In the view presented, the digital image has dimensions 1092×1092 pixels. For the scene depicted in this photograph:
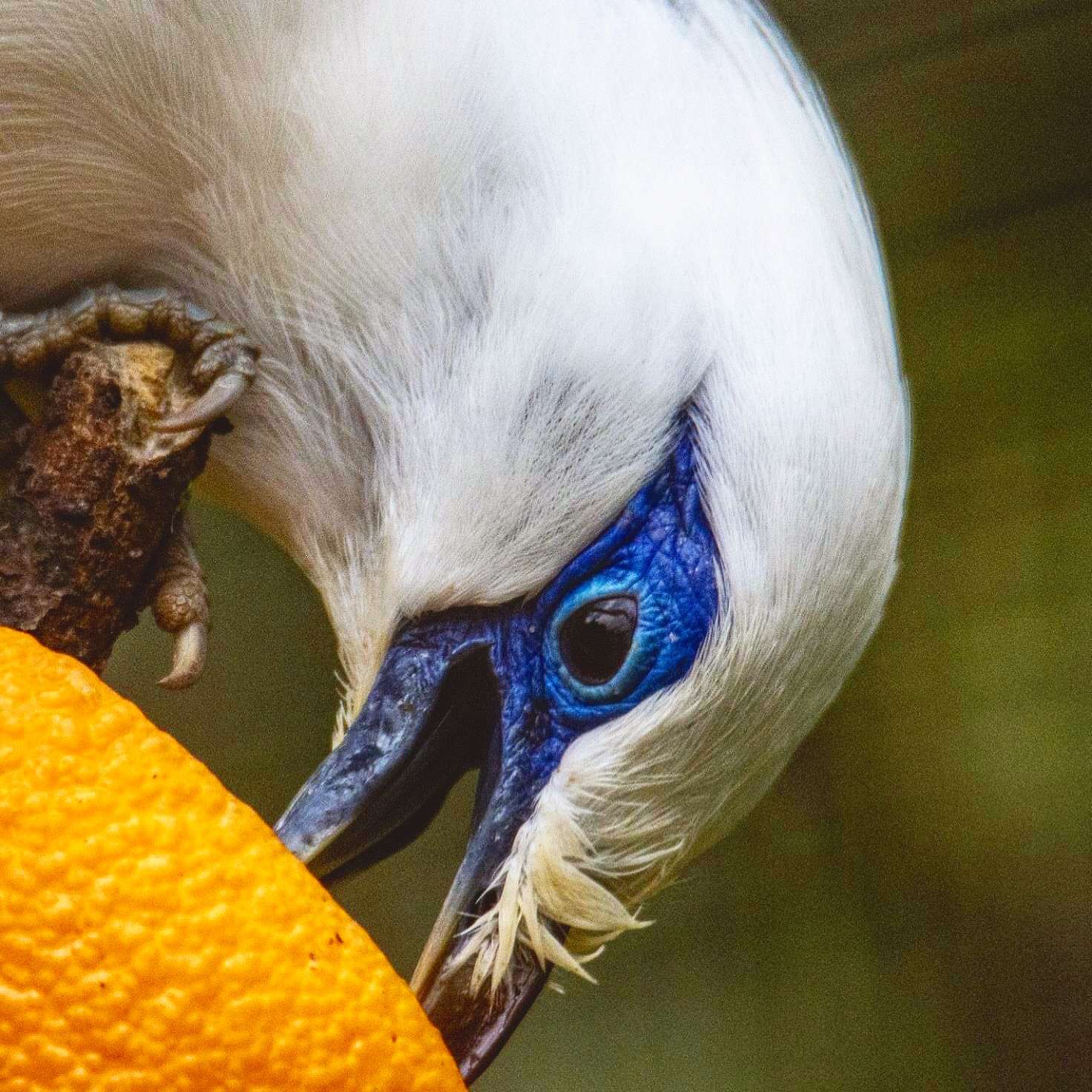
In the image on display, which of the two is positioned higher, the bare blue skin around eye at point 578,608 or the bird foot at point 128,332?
the bird foot at point 128,332

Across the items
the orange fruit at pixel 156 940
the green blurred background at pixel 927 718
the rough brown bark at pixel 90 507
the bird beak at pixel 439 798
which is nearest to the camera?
the orange fruit at pixel 156 940

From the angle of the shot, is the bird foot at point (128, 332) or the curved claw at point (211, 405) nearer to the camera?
the curved claw at point (211, 405)

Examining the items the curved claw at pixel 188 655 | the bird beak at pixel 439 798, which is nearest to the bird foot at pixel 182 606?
the curved claw at pixel 188 655

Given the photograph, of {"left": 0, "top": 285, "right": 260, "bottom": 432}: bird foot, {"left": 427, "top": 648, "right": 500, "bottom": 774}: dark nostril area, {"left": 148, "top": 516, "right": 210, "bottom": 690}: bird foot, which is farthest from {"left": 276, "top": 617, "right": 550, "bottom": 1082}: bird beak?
{"left": 0, "top": 285, "right": 260, "bottom": 432}: bird foot

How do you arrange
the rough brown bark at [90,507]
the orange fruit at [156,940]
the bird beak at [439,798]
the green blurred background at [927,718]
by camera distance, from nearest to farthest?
1. the orange fruit at [156,940]
2. the rough brown bark at [90,507]
3. the bird beak at [439,798]
4. the green blurred background at [927,718]

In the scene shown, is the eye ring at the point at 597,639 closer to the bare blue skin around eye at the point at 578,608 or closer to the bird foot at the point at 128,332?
the bare blue skin around eye at the point at 578,608

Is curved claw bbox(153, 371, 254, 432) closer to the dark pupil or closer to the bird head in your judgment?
the bird head

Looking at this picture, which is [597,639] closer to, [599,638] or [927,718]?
[599,638]
